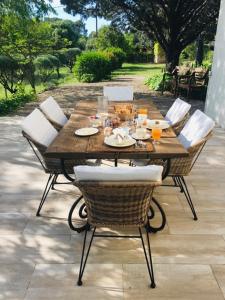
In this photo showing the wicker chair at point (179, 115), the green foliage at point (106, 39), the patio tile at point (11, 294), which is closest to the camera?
the patio tile at point (11, 294)

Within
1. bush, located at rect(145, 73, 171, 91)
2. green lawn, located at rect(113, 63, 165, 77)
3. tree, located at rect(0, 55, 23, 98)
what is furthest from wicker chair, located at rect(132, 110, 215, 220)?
green lawn, located at rect(113, 63, 165, 77)

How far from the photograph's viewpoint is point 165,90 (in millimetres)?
9836

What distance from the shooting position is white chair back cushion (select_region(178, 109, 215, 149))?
8.89ft

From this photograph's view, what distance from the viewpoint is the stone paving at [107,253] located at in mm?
1984

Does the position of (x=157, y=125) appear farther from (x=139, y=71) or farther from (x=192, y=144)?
(x=139, y=71)

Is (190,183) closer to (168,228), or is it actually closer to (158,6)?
(168,228)

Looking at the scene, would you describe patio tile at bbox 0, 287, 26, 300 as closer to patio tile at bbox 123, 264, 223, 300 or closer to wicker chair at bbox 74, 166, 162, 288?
wicker chair at bbox 74, 166, 162, 288

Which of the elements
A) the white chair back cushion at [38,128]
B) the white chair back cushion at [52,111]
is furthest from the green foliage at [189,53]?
the white chair back cushion at [38,128]

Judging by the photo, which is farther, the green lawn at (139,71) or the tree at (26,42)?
the green lawn at (139,71)

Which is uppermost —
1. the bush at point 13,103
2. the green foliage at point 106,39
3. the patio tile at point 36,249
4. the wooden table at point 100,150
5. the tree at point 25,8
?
the tree at point 25,8

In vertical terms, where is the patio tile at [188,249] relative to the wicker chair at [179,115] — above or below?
below

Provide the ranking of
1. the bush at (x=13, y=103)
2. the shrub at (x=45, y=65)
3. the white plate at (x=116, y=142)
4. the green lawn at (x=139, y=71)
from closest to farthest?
the white plate at (x=116, y=142) < the bush at (x=13, y=103) < the shrub at (x=45, y=65) < the green lawn at (x=139, y=71)

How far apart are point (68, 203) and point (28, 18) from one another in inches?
230

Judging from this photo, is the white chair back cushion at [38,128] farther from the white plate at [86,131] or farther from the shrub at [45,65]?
the shrub at [45,65]
